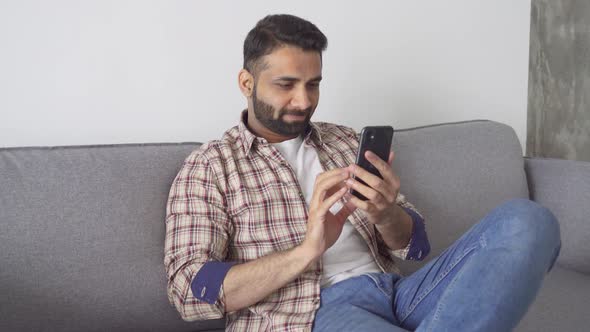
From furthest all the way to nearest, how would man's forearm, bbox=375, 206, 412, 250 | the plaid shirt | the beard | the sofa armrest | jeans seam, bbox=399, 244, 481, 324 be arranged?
the sofa armrest → the beard → man's forearm, bbox=375, 206, 412, 250 → the plaid shirt → jeans seam, bbox=399, 244, 481, 324

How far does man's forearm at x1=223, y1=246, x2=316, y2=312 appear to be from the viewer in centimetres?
118

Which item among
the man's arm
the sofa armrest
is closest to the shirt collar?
the man's arm

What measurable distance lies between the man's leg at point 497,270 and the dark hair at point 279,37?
0.61 m

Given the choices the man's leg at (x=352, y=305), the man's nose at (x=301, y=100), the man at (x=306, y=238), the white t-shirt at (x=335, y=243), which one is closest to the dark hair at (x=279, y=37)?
the man at (x=306, y=238)

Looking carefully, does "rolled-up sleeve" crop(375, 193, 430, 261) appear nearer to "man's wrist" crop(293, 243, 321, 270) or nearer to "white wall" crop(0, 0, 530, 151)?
"man's wrist" crop(293, 243, 321, 270)

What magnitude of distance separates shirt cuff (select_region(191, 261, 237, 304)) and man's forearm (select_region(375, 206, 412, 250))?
15.3 inches

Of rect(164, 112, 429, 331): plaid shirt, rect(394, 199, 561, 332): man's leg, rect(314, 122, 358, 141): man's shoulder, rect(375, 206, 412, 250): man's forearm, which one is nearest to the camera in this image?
rect(394, 199, 561, 332): man's leg

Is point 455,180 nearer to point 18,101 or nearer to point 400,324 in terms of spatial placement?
point 400,324

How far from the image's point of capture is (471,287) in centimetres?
96

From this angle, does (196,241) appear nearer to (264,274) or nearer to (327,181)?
(264,274)

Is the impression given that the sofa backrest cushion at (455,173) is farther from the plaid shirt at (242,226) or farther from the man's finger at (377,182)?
the man's finger at (377,182)

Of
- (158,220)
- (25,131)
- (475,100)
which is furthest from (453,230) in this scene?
(25,131)

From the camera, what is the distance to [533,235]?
1019mm

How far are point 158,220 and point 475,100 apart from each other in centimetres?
138
